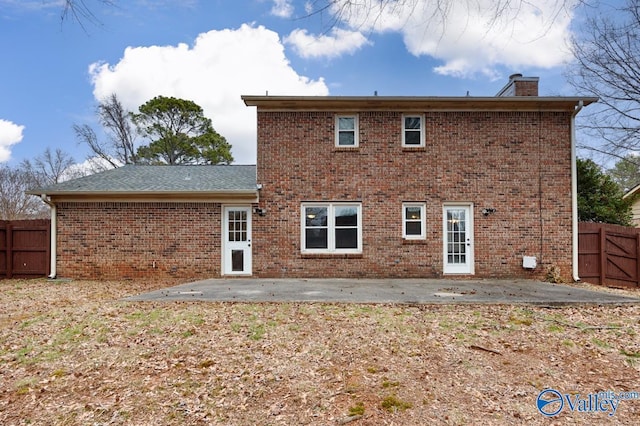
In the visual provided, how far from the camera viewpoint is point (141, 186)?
35.2 feet

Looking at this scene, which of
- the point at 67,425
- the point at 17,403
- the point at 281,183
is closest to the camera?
the point at 67,425

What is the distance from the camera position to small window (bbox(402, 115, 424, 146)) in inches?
421

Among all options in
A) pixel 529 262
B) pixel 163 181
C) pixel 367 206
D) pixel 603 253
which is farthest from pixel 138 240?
pixel 603 253

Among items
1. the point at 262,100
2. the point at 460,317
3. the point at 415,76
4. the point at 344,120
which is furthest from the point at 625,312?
the point at 262,100

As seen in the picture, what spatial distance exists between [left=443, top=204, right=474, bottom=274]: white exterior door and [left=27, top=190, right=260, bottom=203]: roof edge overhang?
19.0 feet

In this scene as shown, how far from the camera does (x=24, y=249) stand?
10883 millimetres

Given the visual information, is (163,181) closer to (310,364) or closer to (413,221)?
(413,221)

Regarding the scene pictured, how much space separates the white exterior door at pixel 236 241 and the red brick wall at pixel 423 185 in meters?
0.33

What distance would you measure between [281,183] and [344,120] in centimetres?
273

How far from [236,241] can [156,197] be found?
2.69 meters

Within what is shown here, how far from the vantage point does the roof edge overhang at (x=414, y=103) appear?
10188 millimetres

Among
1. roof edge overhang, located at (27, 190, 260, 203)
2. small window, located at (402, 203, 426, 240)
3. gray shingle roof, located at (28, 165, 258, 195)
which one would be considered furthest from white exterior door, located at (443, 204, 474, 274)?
gray shingle roof, located at (28, 165, 258, 195)

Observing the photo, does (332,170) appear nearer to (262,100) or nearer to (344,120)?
(344,120)
